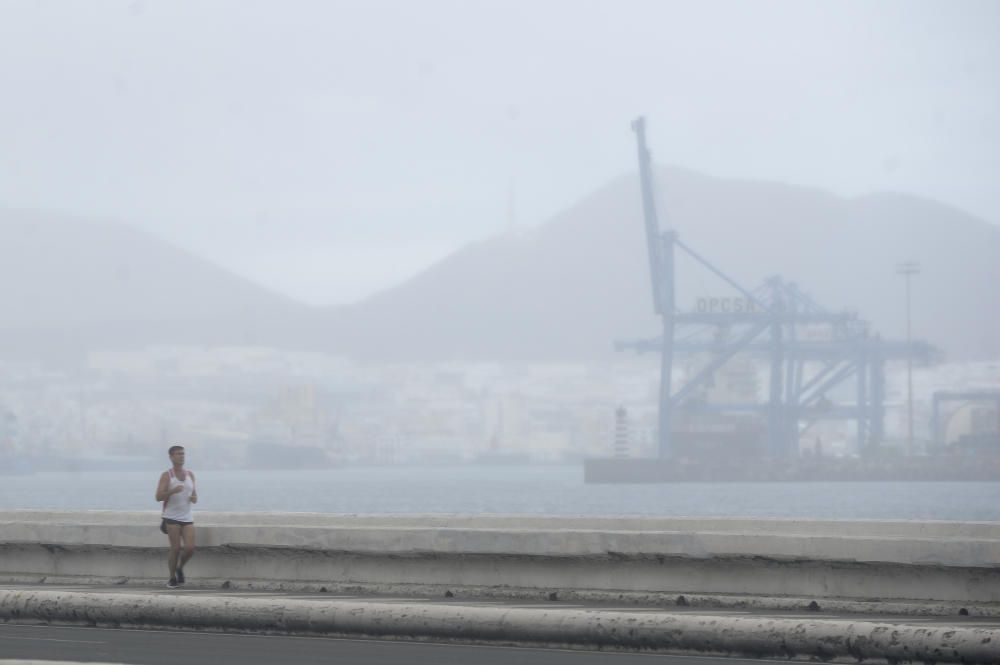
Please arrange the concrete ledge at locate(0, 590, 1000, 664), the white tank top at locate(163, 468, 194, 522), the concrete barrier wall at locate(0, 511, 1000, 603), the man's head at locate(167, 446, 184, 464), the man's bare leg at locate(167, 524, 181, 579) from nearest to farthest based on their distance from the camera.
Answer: the concrete ledge at locate(0, 590, 1000, 664) < the concrete barrier wall at locate(0, 511, 1000, 603) < the man's bare leg at locate(167, 524, 181, 579) < the white tank top at locate(163, 468, 194, 522) < the man's head at locate(167, 446, 184, 464)

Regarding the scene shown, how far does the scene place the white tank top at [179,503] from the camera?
13843 mm

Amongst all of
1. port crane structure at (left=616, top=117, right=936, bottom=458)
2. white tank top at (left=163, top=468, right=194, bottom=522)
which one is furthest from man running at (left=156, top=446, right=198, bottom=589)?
port crane structure at (left=616, top=117, right=936, bottom=458)

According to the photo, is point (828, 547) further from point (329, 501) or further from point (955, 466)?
point (955, 466)

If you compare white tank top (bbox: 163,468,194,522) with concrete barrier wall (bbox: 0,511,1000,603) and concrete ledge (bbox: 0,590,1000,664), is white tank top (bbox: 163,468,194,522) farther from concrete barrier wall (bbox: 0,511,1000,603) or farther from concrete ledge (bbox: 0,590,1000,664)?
concrete ledge (bbox: 0,590,1000,664)

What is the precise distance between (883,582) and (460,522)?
4531 millimetres

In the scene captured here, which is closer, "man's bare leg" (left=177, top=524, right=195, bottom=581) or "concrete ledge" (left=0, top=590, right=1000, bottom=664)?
"concrete ledge" (left=0, top=590, right=1000, bottom=664)

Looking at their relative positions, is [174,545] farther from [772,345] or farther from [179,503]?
[772,345]

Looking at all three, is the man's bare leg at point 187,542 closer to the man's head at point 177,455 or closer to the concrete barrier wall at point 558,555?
the concrete barrier wall at point 558,555

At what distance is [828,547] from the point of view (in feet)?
39.1

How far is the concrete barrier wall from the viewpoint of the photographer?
11.7 meters

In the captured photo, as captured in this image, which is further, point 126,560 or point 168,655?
point 126,560

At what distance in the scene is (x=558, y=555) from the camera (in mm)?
12664

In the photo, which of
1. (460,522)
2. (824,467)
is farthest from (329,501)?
(460,522)

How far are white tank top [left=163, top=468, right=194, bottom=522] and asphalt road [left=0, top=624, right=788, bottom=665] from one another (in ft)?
7.95
